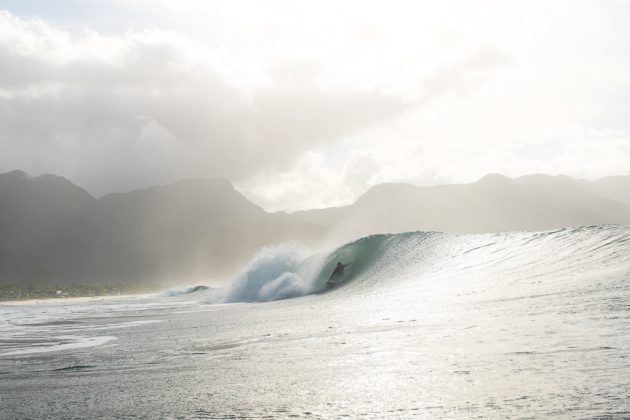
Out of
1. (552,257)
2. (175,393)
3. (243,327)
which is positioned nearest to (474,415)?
(175,393)

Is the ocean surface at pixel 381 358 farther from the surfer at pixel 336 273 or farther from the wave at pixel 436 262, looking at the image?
the surfer at pixel 336 273

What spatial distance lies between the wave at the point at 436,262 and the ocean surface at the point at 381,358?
0.19m

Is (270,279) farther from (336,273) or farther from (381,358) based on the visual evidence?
(381,358)

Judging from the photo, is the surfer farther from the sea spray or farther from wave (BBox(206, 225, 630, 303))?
the sea spray

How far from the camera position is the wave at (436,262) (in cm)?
1453

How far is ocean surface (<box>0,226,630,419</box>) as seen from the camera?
4504 mm

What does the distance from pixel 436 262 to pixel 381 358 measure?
14.9m

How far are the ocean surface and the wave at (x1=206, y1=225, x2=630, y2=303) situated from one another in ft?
0.64

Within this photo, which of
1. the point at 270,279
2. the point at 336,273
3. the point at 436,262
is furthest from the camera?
the point at 270,279

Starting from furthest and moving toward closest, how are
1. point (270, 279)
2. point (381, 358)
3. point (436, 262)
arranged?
point (270, 279)
point (436, 262)
point (381, 358)

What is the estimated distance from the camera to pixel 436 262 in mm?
21016

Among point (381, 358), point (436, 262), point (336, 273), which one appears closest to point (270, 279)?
point (336, 273)

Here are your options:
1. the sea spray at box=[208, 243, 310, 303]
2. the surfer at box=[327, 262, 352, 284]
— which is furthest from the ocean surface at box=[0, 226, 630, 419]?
the sea spray at box=[208, 243, 310, 303]

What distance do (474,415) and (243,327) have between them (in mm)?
7861
